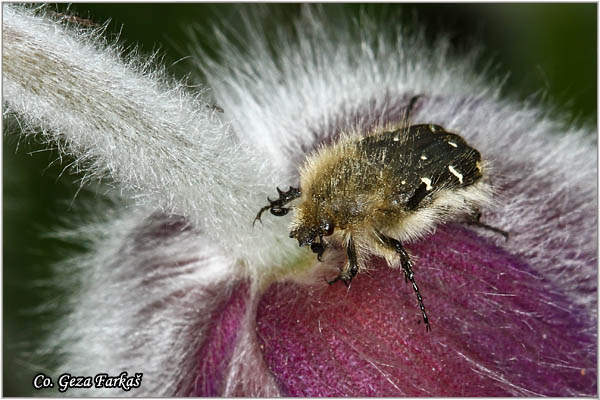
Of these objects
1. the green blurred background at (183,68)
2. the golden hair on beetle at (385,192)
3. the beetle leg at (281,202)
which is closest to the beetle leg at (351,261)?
the golden hair on beetle at (385,192)

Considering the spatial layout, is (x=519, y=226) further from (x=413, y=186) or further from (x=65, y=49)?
(x=65, y=49)

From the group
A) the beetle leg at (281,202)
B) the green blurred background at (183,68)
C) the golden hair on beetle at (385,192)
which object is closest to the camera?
Answer: the golden hair on beetle at (385,192)

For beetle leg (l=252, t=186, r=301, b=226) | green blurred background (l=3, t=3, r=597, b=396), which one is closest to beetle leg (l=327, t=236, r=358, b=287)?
beetle leg (l=252, t=186, r=301, b=226)

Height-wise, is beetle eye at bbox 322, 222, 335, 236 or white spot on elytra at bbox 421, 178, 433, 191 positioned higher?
white spot on elytra at bbox 421, 178, 433, 191

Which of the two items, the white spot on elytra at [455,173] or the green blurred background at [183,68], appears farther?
the green blurred background at [183,68]

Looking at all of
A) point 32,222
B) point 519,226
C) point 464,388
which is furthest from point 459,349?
point 32,222

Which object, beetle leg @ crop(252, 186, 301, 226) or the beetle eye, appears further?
beetle leg @ crop(252, 186, 301, 226)

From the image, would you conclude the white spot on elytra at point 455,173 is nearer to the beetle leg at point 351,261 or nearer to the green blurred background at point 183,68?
the beetle leg at point 351,261

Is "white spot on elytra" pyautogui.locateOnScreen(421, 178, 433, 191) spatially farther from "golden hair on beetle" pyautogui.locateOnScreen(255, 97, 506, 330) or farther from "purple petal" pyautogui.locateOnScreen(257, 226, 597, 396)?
"purple petal" pyautogui.locateOnScreen(257, 226, 597, 396)
